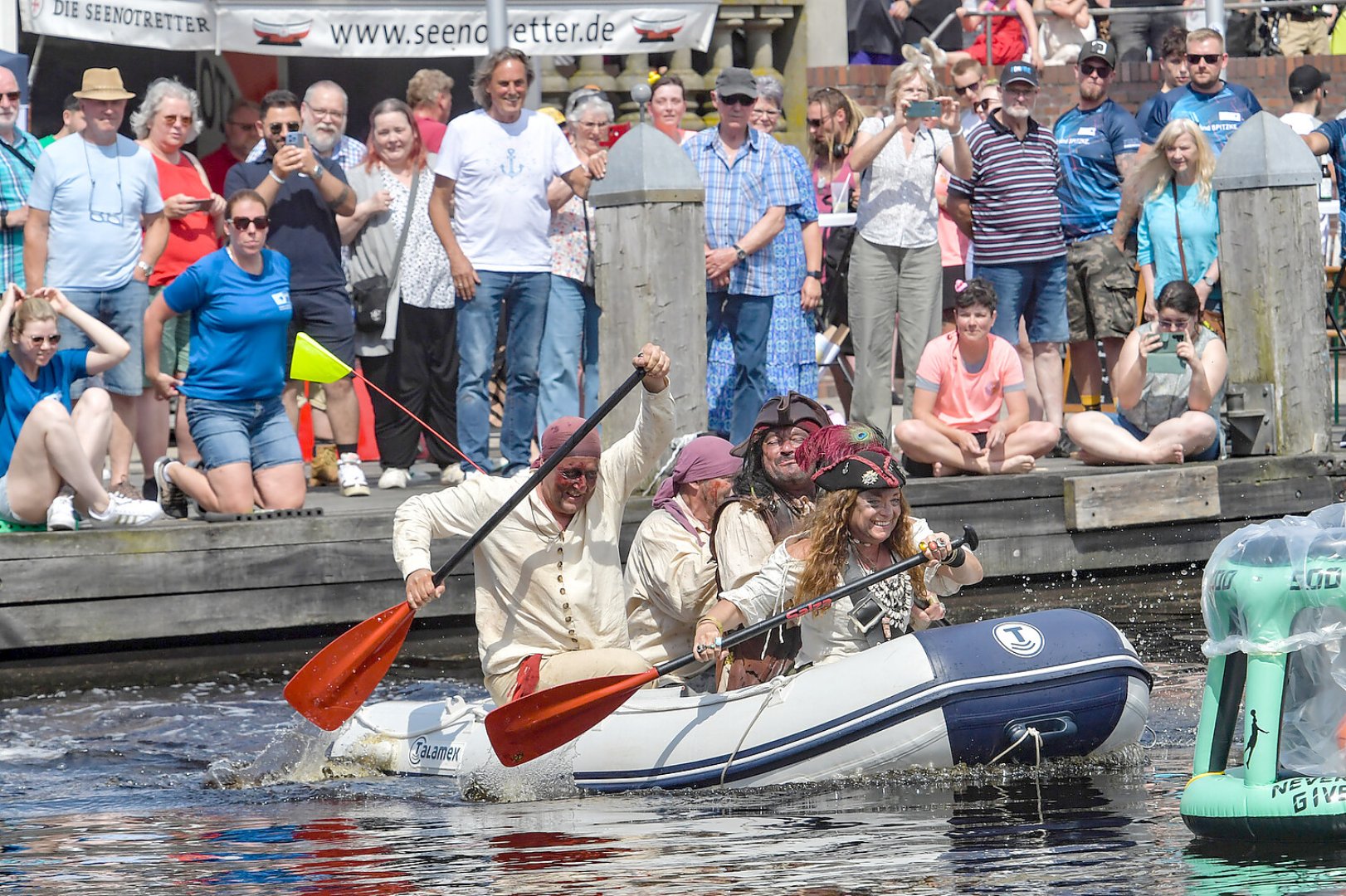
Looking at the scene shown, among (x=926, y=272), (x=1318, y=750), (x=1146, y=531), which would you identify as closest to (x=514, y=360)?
(x=926, y=272)

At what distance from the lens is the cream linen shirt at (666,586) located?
7.22 m

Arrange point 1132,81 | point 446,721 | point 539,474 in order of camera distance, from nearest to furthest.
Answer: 1. point 539,474
2. point 446,721
3. point 1132,81

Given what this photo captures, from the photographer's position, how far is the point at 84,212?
923 centimetres

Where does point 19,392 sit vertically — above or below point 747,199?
below

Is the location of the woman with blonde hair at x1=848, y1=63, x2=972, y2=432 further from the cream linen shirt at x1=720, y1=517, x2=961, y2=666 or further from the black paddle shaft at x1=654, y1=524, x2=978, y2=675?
the black paddle shaft at x1=654, y1=524, x2=978, y2=675

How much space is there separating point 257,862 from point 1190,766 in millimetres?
2937

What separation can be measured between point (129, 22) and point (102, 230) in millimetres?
2277

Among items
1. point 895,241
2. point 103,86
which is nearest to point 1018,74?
point 895,241

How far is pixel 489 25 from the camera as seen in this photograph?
440 inches

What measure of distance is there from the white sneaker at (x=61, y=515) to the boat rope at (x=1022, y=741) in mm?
4090

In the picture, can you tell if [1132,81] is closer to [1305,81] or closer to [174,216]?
[1305,81]

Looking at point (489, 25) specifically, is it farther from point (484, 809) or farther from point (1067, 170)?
point (484, 809)

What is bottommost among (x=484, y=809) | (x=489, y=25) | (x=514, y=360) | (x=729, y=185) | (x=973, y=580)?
(x=484, y=809)

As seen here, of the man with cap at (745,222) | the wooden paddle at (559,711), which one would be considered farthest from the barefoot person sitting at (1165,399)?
the wooden paddle at (559,711)
